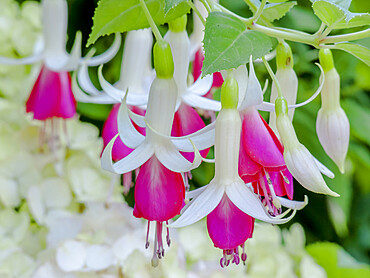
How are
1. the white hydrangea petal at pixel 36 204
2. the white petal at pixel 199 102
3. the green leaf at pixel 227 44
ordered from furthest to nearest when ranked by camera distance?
A: the white hydrangea petal at pixel 36 204
the white petal at pixel 199 102
the green leaf at pixel 227 44

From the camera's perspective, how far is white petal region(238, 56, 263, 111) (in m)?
0.33

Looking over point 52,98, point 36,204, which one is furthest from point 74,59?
point 36,204

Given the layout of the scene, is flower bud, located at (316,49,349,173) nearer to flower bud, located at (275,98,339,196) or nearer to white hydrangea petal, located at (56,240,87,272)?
flower bud, located at (275,98,339,196)

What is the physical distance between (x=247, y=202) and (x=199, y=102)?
0.37 feet

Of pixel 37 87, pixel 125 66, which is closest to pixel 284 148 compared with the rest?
pixel 125 66

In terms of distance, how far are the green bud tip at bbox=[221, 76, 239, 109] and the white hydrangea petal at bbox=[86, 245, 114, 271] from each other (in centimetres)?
34

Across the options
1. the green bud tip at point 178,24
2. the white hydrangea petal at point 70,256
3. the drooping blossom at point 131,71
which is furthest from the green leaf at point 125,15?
the white hydrangea petal at point 70,256

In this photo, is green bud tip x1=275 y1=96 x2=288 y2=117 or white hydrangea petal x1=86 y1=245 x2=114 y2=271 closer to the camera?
Result: green bud tip x1=275 y1=96 x2=288 y2=117

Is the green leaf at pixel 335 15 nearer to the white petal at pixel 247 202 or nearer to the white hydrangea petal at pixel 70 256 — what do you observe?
the white petal at pixel 247 202

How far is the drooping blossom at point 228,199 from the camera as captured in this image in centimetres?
34

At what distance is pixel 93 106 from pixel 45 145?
0.10 metres

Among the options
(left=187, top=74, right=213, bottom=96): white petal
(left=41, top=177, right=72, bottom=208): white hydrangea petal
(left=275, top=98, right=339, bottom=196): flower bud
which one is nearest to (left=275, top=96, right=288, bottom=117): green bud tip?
(left=275, top=98, right=339, bottom=196): flower bud

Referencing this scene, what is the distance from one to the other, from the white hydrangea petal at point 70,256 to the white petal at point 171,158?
30 centimetres

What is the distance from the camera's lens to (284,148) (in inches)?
13.7
